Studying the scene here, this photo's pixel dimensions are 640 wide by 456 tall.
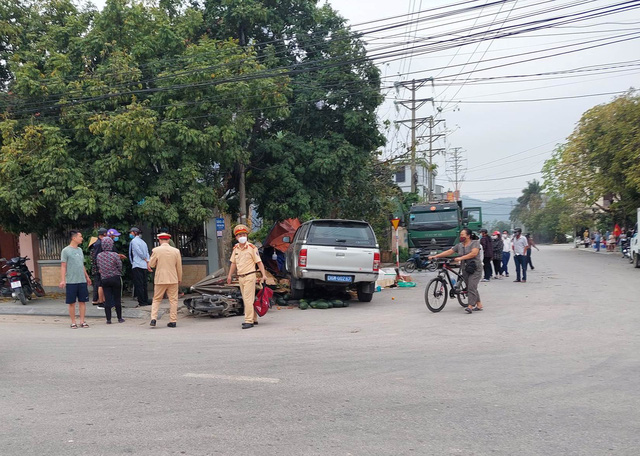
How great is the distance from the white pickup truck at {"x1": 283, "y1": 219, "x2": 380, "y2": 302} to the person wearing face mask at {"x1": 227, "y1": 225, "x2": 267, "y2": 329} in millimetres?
2228

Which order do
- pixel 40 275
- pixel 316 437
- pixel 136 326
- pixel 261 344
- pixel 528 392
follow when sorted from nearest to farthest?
pixel 316 437 < pixel 528 392 < pixel 261 344 < pixel 136 326 < pixel 40 275

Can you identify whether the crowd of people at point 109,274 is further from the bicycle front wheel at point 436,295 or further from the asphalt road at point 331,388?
the bicycle front wheel at point 436,295

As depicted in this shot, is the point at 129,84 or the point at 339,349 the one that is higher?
the point at 129,84

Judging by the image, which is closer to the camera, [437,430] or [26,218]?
[437,430]

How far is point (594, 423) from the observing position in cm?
434

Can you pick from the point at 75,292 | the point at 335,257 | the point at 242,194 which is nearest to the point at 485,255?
the point at 335,257

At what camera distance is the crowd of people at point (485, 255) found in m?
10.6

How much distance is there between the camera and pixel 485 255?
17188mm

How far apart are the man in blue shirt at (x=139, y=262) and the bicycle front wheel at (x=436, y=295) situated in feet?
20.9

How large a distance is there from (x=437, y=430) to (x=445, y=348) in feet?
10.5

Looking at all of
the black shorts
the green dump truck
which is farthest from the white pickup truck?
the green dump truck

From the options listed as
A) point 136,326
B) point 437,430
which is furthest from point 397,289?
point 437,430

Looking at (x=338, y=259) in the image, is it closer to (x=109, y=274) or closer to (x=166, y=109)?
(x=109, y=274)

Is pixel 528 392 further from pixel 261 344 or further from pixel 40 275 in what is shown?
pixel 40 275
